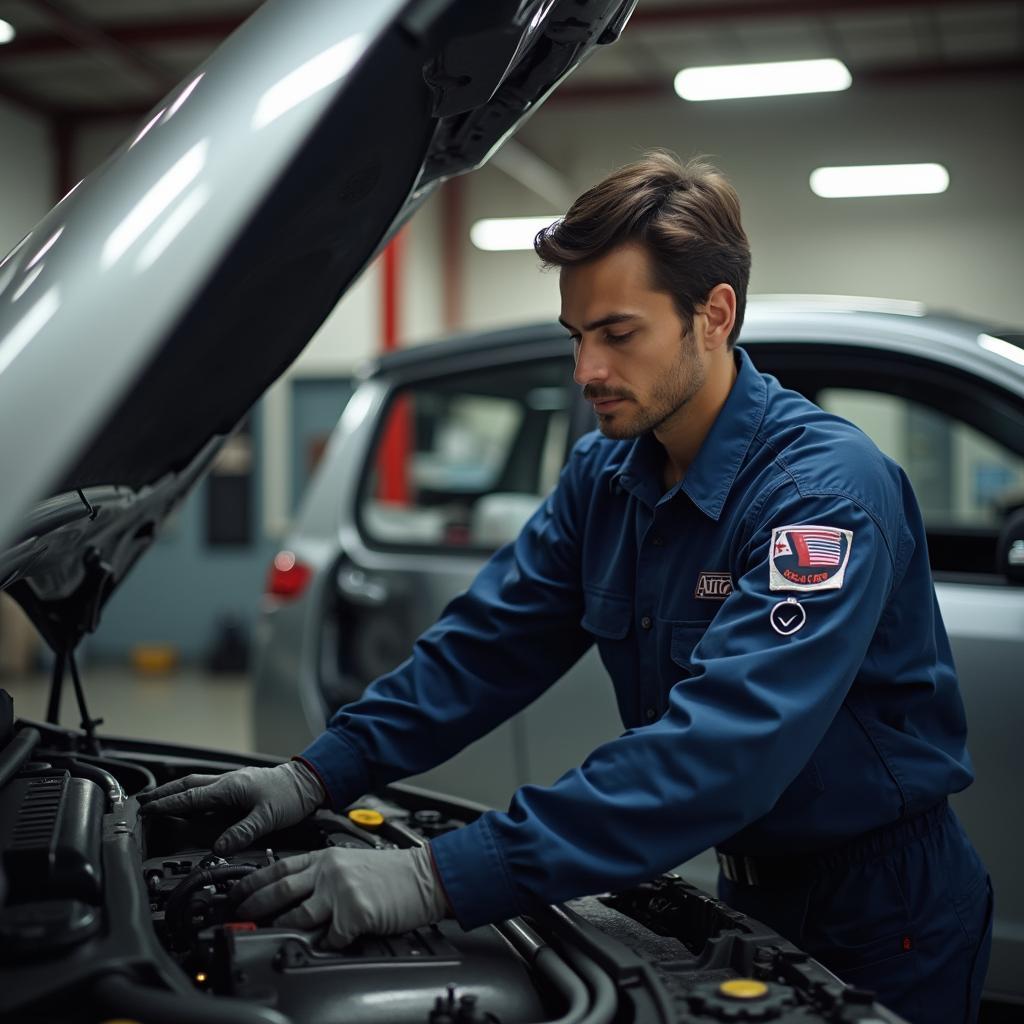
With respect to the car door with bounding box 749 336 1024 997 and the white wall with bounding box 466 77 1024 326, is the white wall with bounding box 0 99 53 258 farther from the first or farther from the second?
the car door with bounding box 749 336 1024 997

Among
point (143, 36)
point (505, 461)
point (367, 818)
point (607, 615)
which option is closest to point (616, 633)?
point (607, 615)

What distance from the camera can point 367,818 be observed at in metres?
1.62

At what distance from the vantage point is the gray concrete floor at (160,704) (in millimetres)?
6359

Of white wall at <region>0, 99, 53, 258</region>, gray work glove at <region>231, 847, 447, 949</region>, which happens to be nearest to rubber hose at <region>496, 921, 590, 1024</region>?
gray work glove at <region>231, 847, 447, 949</region>

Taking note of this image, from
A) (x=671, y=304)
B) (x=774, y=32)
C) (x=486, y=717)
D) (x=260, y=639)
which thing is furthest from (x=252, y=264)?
(x=774, y=32)

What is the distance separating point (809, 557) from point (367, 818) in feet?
2.30

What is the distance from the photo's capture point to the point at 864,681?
145cm

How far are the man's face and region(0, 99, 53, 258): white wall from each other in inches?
310

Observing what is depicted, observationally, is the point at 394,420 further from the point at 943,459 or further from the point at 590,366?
the point at 590,366

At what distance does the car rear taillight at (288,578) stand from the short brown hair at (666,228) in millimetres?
1894

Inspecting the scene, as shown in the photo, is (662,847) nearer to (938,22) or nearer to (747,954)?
(747,954)

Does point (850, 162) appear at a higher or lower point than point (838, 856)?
higher

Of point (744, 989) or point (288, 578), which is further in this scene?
point (288, 578)

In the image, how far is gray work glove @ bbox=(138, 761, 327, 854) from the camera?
148cm
